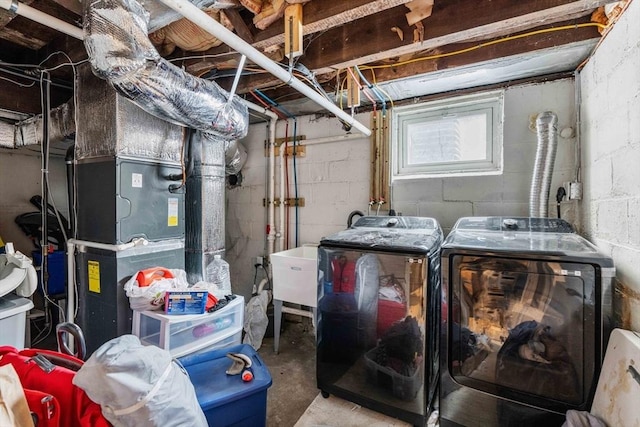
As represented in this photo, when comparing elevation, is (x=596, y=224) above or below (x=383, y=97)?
below

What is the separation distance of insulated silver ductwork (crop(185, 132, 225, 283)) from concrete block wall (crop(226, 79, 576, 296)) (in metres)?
0.95

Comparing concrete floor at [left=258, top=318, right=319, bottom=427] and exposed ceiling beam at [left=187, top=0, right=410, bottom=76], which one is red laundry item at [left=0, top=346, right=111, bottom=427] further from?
exposed ceiling beam at [left=187, top=0, right=410, bottom=76]

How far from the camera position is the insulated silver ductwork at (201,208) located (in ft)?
8.24

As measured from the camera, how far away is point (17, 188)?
133 inches

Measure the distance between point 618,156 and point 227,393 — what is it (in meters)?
2.16

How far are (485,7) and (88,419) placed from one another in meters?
2.45

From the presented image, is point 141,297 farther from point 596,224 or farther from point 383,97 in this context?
point 596,224

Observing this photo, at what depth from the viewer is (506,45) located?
195cm

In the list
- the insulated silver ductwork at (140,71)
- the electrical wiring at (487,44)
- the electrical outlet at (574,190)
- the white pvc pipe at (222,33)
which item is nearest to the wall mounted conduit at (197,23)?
the white pvc pipe at (222,33)

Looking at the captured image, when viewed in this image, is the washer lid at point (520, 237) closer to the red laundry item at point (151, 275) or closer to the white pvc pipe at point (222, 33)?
the white pvc pipe at point (222, 33)

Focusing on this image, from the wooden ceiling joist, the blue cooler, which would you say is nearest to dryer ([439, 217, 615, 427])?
the blue cooler

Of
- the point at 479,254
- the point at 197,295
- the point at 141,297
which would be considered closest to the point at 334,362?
the point at 197,295

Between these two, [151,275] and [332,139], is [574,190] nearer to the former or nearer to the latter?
[332,139]

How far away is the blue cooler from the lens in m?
1.34
